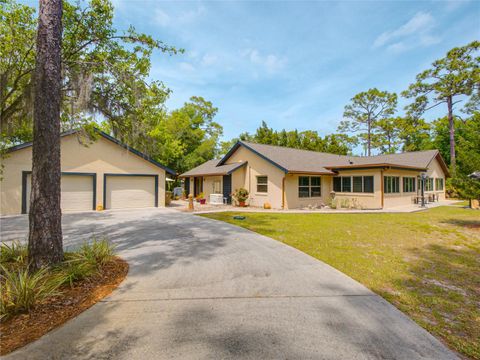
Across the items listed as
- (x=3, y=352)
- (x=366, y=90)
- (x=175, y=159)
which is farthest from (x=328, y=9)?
(x=366, y=90)

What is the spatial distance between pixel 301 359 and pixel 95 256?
14.7 feet

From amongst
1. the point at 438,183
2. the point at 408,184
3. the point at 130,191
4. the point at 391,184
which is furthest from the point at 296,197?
the point at 438,183

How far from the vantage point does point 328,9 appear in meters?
9.89

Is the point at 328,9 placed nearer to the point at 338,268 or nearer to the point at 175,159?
the point at 338,268

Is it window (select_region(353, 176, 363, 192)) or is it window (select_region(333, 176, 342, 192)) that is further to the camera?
window (select_region(333, 176, 342, 192))

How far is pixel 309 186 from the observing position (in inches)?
663

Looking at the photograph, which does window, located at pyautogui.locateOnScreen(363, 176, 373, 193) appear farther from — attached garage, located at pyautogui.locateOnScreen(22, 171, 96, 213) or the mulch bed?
attached garage, located at pyautogui.locateOnScreen(22, 171, 96, 213)

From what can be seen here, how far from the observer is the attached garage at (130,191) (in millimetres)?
15319

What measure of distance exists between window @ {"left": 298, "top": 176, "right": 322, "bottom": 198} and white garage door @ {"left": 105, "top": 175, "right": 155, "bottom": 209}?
10.7 metres

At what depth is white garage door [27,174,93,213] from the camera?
45.6 feet

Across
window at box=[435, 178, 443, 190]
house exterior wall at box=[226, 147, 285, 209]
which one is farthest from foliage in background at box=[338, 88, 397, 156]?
house exterior wall at box=[226, 147, 285, 209]

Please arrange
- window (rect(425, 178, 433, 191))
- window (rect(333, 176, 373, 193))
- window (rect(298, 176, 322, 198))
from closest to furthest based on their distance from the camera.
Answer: window (rect(333, 176, 373, 193))
window (rect(298, 176, 322, 198))
window (rect(425, 178, 433, 191))

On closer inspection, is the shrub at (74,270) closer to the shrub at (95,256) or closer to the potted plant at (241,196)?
the shrub at (95,256)

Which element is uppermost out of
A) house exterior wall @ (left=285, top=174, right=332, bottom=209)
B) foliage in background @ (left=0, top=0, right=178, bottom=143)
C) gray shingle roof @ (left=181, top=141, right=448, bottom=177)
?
foliage in background @ (left=0, top=0, right=178, bottom=143)
